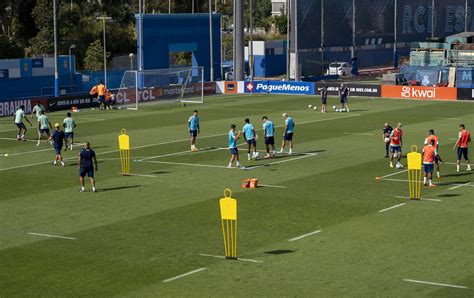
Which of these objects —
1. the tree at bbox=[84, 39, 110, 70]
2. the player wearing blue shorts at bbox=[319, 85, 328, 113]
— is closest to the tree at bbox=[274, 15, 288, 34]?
the tree at bbox=[84, 39, 110, 70]

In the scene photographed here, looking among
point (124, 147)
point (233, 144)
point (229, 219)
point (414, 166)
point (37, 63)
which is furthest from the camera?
point (37, 63)

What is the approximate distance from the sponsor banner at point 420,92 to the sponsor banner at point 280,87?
6.48 meters

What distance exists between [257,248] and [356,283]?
160 inches

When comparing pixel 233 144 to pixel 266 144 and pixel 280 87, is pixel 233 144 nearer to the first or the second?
pixel 266 144

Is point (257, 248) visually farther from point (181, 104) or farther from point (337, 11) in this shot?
point (337, 11)

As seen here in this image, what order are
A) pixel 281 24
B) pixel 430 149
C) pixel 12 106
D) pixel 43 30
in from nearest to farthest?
pixel 430 149 → pixel 12 106 → pixel 43 30 → pixel 281 24

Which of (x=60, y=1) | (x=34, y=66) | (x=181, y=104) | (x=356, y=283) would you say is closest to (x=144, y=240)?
(x=356, y=283)

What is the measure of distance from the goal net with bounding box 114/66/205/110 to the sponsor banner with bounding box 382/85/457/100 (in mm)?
14256

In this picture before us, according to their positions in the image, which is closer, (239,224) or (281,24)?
(239,224)

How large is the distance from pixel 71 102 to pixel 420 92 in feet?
83.9

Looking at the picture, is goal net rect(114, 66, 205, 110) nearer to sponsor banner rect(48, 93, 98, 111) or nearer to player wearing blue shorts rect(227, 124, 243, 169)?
sponsor banner rect(48, 93, 98, 111)

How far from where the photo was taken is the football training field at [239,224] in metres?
21.4

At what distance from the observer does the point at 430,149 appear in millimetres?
32188

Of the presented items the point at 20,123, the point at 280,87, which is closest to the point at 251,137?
the point at 20,123
